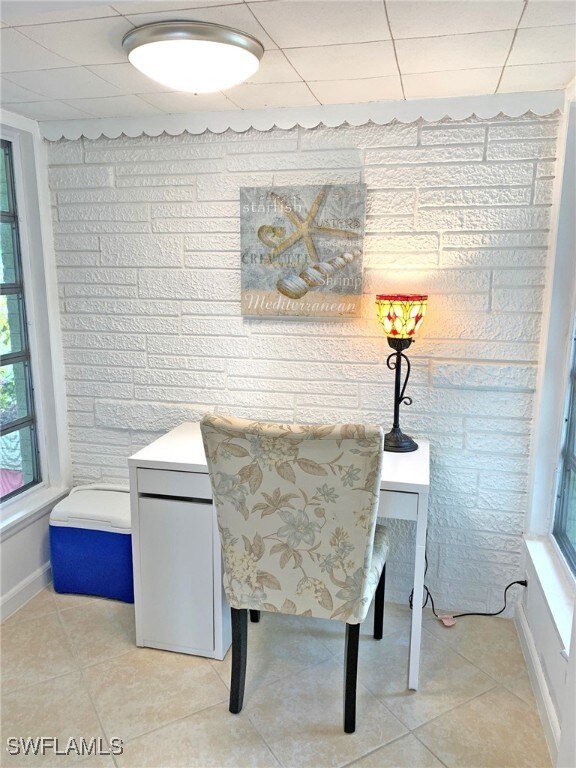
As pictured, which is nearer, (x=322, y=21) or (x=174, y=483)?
(x=322, y=21)

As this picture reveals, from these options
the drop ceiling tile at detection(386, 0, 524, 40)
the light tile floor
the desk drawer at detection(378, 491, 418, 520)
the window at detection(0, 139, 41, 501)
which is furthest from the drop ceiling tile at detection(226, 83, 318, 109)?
the light tile floor

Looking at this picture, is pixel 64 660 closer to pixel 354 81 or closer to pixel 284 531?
pixel 284 531

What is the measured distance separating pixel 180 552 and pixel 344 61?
1.58 metres

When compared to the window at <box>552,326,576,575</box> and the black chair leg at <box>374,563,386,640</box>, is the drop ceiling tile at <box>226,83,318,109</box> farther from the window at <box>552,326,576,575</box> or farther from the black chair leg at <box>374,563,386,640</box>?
the black chair leg at <box>374,563,386,640</box>

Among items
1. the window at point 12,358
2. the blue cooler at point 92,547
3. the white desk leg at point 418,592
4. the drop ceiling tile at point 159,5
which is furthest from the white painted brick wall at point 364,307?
the drop ceiling tile at point 159,5

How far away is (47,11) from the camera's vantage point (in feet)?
3.84

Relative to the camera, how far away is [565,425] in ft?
6.28

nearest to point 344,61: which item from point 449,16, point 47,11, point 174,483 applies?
point 449,16

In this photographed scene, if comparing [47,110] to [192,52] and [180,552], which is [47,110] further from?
[180,552]

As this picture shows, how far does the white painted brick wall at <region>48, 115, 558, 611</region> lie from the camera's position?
1950 millimetres

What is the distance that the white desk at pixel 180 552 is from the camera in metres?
1.84

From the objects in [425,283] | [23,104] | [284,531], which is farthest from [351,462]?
[23,104]

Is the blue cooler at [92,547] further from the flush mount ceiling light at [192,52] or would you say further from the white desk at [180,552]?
the flush mount ceiling light at [192,52]

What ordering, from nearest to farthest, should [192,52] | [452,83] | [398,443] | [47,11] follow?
[47,11] → [192,52] → [452,83] → [398,443]
